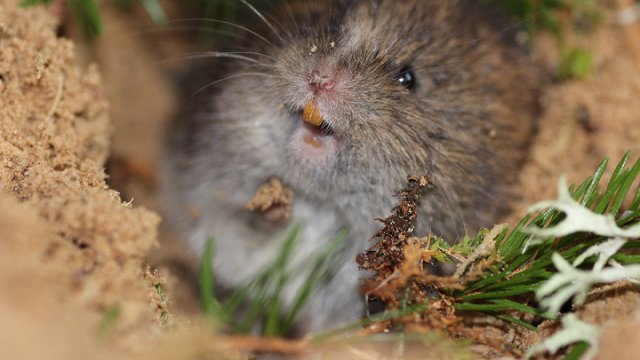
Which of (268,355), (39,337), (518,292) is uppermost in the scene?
(268,355)

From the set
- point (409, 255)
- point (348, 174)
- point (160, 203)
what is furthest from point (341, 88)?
point (160, 203)

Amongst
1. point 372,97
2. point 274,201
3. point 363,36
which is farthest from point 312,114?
point 274,201

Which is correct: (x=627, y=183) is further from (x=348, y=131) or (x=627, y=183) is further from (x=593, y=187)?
(x=348, y=131)

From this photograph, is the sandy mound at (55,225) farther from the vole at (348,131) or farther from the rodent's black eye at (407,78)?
the rodent's black eye at (407,78)

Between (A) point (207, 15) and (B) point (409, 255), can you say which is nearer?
(B) point (409, 255)

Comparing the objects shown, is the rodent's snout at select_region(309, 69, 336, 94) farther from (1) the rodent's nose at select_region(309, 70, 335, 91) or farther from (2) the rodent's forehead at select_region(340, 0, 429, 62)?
(2) the rodent's forehead at select_region(340, 0, 429, 62)

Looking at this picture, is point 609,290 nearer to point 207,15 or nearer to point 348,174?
point 348,174
